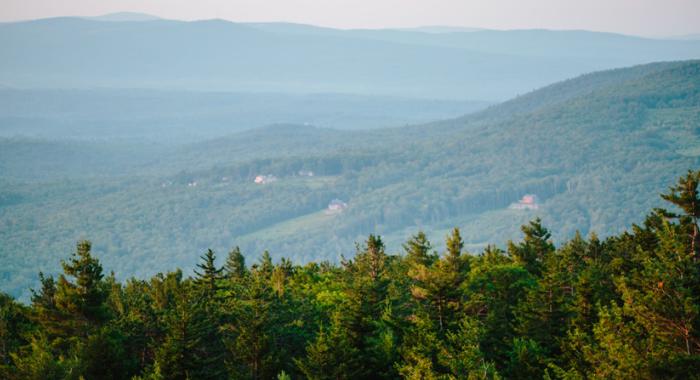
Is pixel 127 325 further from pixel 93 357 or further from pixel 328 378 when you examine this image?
pixel 328 378

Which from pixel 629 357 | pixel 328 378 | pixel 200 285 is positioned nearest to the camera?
pixel 629 357

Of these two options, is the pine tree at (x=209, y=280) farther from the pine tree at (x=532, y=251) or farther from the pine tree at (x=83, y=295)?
the pine tree at (x=532, y=251)

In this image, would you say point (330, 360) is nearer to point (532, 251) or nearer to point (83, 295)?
point (83, 295)

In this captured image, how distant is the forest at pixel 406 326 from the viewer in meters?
28.1

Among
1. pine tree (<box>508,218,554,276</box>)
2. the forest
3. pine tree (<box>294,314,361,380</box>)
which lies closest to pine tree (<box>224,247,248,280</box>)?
the forest

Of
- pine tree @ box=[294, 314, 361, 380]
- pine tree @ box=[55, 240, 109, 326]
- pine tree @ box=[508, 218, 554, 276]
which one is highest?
pine tree @ box=[55, 240, 109, 326]

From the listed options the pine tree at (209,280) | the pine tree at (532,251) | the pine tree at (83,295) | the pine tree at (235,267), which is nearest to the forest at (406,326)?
the pine tree at (83,295)

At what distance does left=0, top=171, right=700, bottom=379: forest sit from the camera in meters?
28.1

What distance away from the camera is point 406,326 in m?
35.3

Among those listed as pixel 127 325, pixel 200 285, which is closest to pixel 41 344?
pixel 127 325

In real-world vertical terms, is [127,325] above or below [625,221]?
above

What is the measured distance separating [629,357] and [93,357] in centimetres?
1976

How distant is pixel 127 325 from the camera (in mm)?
37406

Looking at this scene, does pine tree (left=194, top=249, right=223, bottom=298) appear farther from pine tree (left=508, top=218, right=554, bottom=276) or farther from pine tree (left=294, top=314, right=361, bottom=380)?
pine tree (left=508, top=218, right=554, bottom=276)
